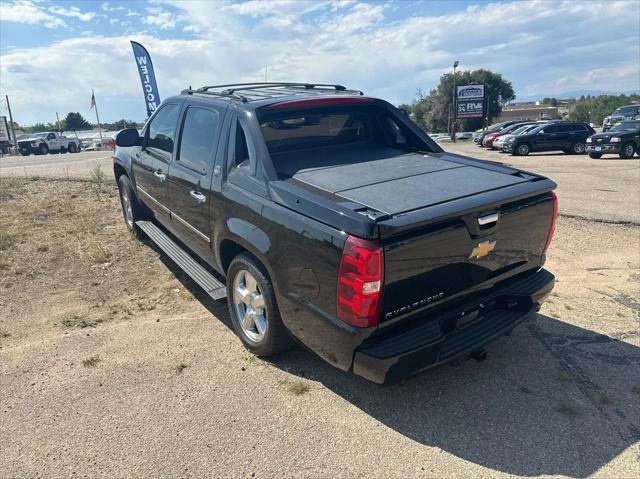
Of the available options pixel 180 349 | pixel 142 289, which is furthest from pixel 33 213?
pixel 180 349

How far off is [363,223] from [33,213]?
24.7 feet

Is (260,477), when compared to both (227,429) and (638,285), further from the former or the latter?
(638,285)

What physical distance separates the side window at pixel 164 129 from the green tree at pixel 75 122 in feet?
310

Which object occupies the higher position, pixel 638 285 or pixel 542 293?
pixel 542 293

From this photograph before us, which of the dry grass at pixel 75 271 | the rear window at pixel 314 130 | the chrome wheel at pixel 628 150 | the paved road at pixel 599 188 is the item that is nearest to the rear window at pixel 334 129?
the rear window at pixel 314 130

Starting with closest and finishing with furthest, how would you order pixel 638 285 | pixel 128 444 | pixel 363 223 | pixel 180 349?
pixel 363 223 < pixel 128 444 < pixel 180 349 < pixel 638 285

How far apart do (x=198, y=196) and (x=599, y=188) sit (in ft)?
33.4

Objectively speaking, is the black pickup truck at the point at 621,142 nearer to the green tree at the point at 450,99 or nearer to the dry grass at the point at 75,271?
the dry grass at the point at 75,271

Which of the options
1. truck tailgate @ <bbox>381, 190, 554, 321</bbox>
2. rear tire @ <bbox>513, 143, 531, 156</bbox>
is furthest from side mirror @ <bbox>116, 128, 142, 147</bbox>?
rear tire @ <bbox>513, 143, 531, 156</bbox>

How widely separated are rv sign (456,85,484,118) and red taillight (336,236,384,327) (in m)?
48.5

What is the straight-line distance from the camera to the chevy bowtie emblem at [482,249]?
2.92m

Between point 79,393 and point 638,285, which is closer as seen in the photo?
point 79,393

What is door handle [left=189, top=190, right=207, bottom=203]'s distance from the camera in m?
3.93

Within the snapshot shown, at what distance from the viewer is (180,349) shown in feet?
12.6
